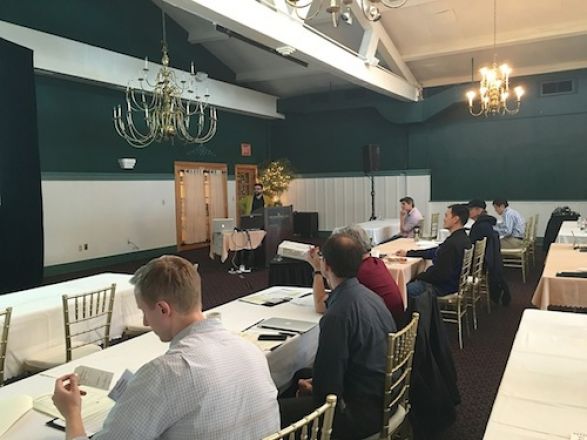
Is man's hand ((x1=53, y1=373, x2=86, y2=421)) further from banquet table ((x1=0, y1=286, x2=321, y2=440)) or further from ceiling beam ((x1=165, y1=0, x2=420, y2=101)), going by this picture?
ceiling beam ((x1=165, y1=0, x2=420, y2=101))

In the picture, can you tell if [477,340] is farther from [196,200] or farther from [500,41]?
[196,200]

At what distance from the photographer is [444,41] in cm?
943

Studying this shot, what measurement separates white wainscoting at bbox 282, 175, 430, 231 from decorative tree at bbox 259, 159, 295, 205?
0.70m

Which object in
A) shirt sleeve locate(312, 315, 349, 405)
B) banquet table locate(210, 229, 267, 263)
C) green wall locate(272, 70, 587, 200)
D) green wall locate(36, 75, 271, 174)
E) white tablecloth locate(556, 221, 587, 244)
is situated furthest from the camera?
green wall locate(272, 70, 587, 200)

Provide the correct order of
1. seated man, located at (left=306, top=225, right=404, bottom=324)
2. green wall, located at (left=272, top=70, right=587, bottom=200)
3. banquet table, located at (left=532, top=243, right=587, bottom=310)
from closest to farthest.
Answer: seated man, located at (left=306, top=225, right=404, bottom=324)
banquet table, located at (left=532, top=243, right=587, bottom=310)
green wall, located at (left=272, top=70, right=587, bottom=200)

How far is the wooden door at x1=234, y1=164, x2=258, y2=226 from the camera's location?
491 inches

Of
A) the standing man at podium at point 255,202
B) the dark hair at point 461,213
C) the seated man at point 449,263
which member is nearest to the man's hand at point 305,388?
the seated man at point 449,263

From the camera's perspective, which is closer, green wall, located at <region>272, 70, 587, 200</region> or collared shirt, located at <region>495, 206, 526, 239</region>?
collared shirt, located at <region>495, 206, 526, 239</region>

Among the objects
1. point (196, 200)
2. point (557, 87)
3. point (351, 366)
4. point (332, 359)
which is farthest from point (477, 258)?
point (196, 200)

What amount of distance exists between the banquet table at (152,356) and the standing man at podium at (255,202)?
5995mm

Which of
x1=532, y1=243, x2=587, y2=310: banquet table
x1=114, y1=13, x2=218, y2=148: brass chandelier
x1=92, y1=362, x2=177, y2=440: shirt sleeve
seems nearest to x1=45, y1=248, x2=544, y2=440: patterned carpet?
x1=532, y1=243, x2=587, y2=310: banquet table

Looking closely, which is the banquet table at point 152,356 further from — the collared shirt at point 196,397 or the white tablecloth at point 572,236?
the white tablecloth at point 572,236

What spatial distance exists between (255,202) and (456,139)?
5021 millimetres

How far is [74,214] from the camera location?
28.1ft
